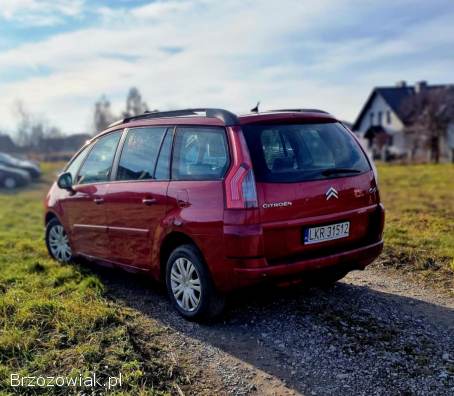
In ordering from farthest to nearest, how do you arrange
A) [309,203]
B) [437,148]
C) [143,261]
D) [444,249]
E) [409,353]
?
[437,148]
[444,249]
[143,261]
[309,203]
[409,353]

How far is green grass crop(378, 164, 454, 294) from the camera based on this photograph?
18.9 feet

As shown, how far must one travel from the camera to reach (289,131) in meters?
4.45

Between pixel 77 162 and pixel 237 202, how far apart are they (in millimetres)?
3183

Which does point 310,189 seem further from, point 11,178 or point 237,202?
point 11,178

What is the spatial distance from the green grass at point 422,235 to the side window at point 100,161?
11.4 feet

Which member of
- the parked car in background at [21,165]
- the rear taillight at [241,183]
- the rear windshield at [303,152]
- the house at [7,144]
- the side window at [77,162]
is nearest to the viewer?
the rear taillight at [241,183]

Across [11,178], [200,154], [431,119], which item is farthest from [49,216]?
[431,119]

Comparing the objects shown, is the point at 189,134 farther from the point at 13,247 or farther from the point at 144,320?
the point at 13,247

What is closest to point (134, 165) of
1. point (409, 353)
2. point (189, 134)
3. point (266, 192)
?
point (189, 134)

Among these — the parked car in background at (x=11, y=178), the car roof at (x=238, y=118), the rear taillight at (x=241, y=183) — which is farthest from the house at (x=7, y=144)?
the rear taillight at (x=241, y=183)

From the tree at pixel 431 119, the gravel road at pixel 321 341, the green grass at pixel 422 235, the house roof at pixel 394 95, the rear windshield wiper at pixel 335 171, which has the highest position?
the house roof at pixel 394 95

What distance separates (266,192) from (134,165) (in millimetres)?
1808

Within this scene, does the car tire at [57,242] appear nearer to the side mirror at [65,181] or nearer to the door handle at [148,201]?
the side mirror at [65,181]

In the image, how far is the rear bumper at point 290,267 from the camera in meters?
4.02
